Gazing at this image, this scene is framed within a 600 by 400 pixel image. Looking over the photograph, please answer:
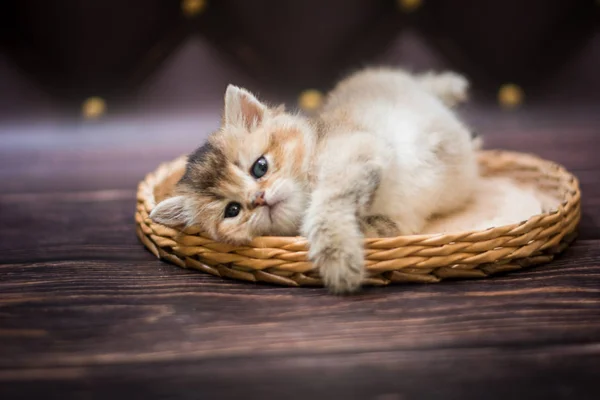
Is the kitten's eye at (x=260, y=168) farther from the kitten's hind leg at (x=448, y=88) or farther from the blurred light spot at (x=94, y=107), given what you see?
the blurred light spot at (x=94, y=107)

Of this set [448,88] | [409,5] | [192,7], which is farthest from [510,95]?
[192,7]

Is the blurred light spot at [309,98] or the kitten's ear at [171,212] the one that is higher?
the blurred light spot at [309,98]

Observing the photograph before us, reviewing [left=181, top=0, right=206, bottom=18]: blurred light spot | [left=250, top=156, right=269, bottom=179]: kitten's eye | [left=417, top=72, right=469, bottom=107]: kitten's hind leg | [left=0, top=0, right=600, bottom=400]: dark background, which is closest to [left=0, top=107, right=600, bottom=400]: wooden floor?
[left=0, top=0, right=600, bottom=400]: dark background

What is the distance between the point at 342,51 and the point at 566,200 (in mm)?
1323

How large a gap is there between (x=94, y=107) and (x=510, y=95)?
180 cm

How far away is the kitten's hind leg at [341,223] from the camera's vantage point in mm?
1079

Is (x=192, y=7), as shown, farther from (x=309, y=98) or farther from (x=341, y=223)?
(x=341, y=223)

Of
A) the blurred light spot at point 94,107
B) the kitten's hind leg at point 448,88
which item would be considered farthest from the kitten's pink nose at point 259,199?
the blurred light spot at point 94,107

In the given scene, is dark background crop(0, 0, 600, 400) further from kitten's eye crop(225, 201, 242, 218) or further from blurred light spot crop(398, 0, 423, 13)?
kitten's eye crop(225, 201, 242, 218)

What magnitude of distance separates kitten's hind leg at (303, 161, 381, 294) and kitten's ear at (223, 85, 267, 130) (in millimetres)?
254

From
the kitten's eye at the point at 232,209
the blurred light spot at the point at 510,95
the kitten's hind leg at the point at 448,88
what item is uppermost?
the blurred light spot at the point at 510,95

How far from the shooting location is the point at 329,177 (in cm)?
116

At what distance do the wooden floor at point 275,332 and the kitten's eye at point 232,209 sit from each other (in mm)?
147

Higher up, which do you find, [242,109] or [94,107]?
[94,107]
